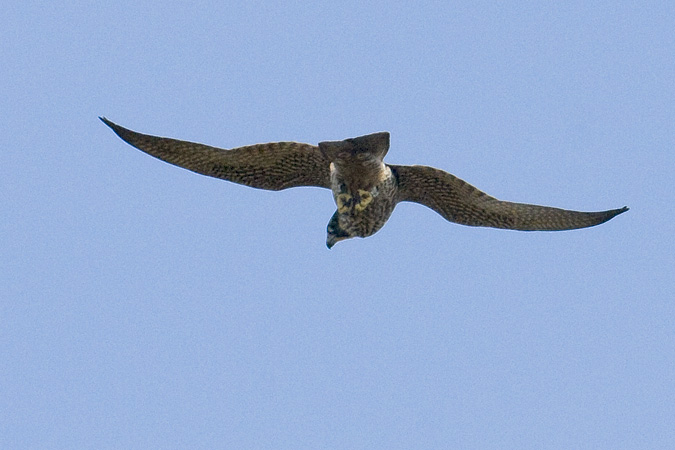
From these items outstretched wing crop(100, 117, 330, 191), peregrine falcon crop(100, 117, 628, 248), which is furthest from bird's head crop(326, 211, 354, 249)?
outstretched wing crop(100, 117, 330, 191)

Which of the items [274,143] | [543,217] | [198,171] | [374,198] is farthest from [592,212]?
[198,171]

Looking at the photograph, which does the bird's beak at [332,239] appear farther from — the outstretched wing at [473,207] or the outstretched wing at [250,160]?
the outstretched wing at [473,207]

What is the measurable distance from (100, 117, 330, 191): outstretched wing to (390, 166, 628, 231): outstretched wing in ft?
4.09

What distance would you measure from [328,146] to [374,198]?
1.35 m

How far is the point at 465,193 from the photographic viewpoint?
1764 centimetres

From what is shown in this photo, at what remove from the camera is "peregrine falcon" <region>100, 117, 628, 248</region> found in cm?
1711

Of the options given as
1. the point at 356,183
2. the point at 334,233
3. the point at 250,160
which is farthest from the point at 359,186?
the point at 250,160

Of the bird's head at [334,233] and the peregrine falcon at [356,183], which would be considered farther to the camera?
the bird's head at [334,233]

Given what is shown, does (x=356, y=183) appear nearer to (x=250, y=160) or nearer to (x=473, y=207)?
(x=250, y=160)

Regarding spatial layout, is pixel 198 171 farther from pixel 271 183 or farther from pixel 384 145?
pixel 384 145

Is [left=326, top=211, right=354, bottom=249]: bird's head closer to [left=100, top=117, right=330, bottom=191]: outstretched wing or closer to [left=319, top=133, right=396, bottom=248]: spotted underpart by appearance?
[left=319, top=133, right=396, bottom=248]: spotted underpart

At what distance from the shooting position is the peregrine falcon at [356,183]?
1711 centimetres

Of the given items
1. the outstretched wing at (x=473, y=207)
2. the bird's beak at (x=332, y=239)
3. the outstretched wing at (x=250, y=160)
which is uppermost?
the outstretched wing at (x=250, y=160)

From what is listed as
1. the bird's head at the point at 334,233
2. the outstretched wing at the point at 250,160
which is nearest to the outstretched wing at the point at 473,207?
the bird's head at the point at 334,233
